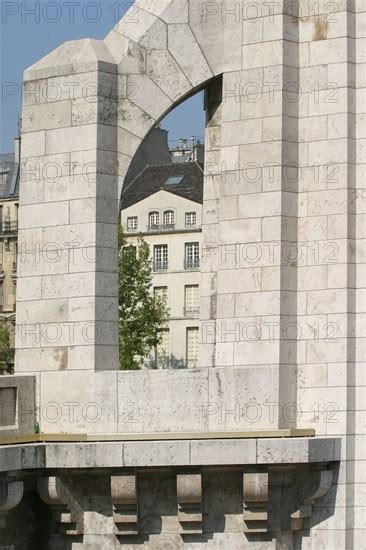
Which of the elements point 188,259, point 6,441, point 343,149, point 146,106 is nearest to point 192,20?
point 146,106

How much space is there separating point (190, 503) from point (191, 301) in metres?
54.7

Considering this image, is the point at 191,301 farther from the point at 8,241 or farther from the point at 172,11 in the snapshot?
the point at 172,11

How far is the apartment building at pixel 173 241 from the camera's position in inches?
2763

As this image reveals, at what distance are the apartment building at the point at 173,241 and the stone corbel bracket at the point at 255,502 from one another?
173 ft

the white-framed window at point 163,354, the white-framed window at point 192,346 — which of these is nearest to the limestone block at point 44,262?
the white-framed window at point 192,346

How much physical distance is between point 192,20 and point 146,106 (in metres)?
1.04

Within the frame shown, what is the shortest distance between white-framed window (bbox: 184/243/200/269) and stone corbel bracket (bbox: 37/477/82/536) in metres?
53.6

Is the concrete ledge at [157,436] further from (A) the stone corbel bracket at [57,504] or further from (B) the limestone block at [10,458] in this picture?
(A) the stone corbel bracket at [57,504]

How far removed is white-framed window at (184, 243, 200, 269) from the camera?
7050cm

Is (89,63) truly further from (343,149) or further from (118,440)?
(118,440)

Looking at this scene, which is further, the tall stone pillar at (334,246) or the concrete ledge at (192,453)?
the tall stone pillar at (334,246)

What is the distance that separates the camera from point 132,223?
7219 cm

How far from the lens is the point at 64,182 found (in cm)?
1703

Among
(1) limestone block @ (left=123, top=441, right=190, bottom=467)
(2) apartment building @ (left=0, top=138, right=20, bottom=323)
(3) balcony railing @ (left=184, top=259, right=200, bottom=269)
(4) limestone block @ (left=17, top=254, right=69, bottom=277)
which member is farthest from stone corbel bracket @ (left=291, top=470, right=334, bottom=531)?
(2) apartment building @ (left=0, top=138, right=20, bottom=323)
